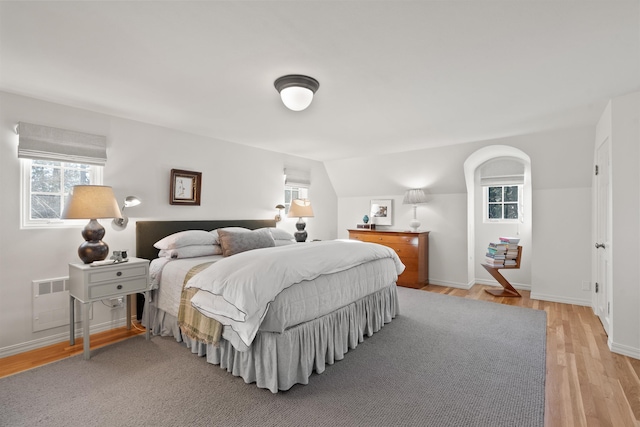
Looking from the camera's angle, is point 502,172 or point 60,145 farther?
point 502,172

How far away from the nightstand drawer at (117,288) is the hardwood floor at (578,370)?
0.56m

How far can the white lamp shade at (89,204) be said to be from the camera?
106 inches

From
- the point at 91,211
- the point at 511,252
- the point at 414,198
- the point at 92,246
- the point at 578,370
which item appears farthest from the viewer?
the point at 414,198

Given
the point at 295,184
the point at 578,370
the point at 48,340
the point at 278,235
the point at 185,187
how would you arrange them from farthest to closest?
the point at 295,184 → the point at 278,235 → the point at 185,187 → the point at 48,340 → the point at 578,370

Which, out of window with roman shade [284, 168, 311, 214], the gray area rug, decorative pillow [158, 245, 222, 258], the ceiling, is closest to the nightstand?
decorative pillow [158, 245, 222, 258]

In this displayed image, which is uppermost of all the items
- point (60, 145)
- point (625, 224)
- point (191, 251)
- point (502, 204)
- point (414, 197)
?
point (60, 145)

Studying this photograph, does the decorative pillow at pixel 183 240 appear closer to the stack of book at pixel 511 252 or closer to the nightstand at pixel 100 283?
the nightstand at pixel 100 283

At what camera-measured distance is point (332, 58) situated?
6.99ft

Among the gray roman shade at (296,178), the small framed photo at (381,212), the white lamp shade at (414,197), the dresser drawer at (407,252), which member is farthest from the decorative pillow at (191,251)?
the small framed photo at (381,212)

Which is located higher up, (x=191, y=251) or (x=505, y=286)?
(x=191, y=251)

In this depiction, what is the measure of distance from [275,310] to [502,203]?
461 centimetres

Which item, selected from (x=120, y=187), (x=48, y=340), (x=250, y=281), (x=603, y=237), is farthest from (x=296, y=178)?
(x=603, y=237)

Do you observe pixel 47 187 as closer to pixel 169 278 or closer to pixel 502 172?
pixel 169 278

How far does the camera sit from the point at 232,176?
15.0ft
